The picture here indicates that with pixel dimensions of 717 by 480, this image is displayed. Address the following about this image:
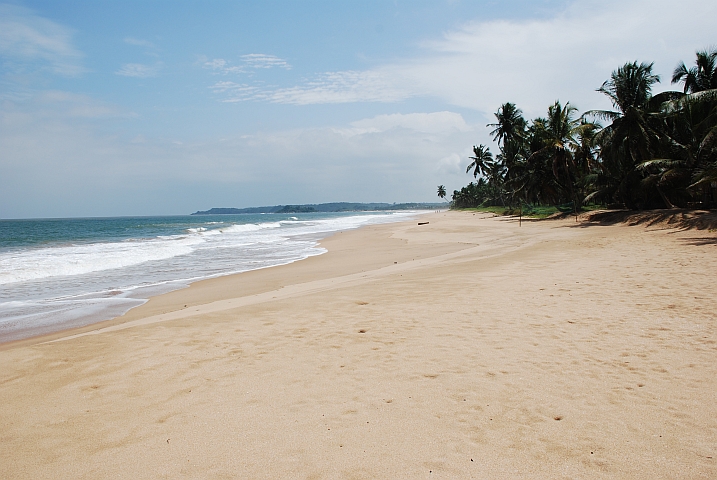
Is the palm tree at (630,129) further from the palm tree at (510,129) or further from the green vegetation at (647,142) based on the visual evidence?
the palm tree at (510,129)

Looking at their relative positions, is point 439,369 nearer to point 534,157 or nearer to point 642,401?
point 642,401

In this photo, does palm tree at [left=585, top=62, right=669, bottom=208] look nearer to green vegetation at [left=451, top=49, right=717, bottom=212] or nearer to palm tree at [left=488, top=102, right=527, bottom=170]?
green vegetation at [left=451, top=49, right=717, bottom=212]

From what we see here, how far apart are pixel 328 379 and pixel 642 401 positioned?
2.84 meters

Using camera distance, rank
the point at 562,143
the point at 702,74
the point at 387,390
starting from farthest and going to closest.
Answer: the point at 562,143
the point at 702,74
the point at 387,390

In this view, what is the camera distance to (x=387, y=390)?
4059 mm

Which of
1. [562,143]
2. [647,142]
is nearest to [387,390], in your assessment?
[647,142]

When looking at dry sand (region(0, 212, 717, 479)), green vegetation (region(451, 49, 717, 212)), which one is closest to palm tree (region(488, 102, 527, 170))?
green vegetation (region(451, 49, 717, 212))

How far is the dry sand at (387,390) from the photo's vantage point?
9.82ft

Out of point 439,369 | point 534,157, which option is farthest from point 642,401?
point 534,157

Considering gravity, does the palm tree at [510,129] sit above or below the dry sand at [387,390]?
above

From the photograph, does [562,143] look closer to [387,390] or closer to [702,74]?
[702,74]

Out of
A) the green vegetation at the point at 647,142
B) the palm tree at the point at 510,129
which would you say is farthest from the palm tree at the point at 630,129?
the palm tree at the point at 510,129

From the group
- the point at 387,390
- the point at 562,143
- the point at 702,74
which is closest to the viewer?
the point at 387,390

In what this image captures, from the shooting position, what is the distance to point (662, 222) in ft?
72.3
